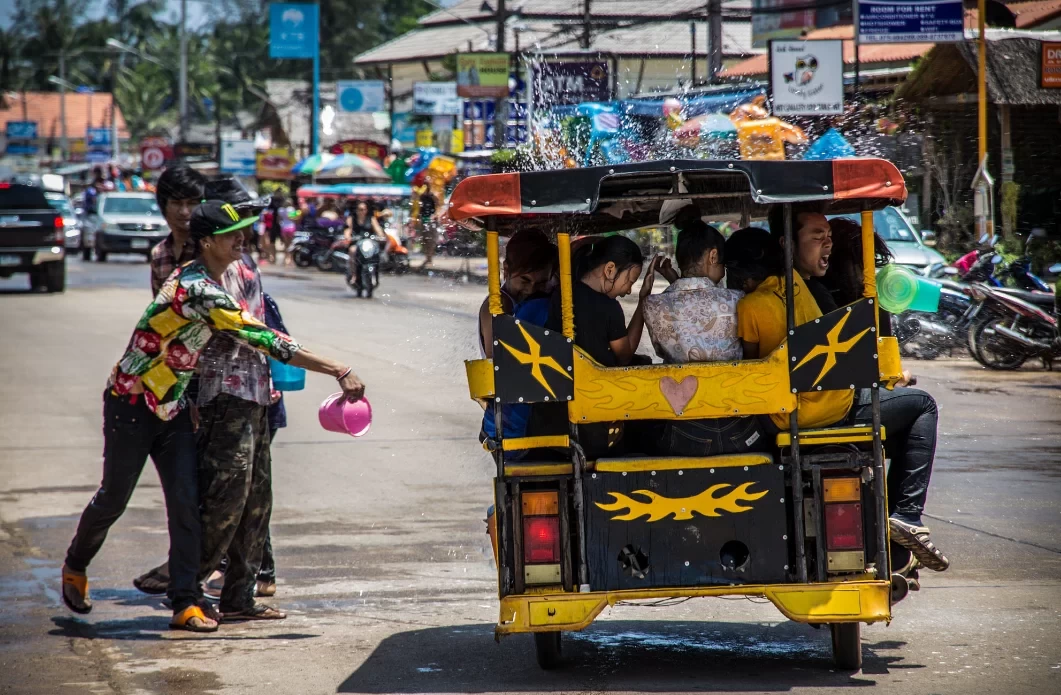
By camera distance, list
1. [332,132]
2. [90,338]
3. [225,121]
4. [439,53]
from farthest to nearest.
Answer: [225,121], [332,132], [439,53], [90,338]

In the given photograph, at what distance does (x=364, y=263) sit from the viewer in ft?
80.1

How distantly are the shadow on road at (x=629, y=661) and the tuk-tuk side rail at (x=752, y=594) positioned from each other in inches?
10.2

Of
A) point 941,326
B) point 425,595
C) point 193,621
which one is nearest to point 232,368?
point 193,621

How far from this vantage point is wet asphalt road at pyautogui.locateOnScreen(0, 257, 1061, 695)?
465 cm

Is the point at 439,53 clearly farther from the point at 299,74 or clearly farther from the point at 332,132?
the point at 299,74

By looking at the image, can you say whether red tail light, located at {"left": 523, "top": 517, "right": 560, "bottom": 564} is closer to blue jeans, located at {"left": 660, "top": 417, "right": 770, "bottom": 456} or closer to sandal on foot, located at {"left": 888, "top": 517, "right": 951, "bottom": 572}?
blue jeans, located at {"left": 660, "top": 417, "right": 770, "bottom": 456}

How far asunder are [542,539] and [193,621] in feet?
5.52

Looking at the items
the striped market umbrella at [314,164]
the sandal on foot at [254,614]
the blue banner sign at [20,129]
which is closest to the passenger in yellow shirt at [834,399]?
the sandal on foot at [254,614]

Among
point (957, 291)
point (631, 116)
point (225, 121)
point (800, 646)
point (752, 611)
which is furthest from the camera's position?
point (225, 121)

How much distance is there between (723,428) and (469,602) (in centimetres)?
179

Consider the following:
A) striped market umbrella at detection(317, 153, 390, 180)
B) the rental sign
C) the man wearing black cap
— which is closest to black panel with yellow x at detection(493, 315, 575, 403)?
the man wearing black cap

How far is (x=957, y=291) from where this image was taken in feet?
48.1

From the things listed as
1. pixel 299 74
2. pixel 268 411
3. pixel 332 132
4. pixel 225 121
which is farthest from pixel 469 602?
pixel 225 121

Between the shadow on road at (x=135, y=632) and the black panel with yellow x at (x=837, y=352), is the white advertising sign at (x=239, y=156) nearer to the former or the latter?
the shadow on road at (x=135, y=632)
